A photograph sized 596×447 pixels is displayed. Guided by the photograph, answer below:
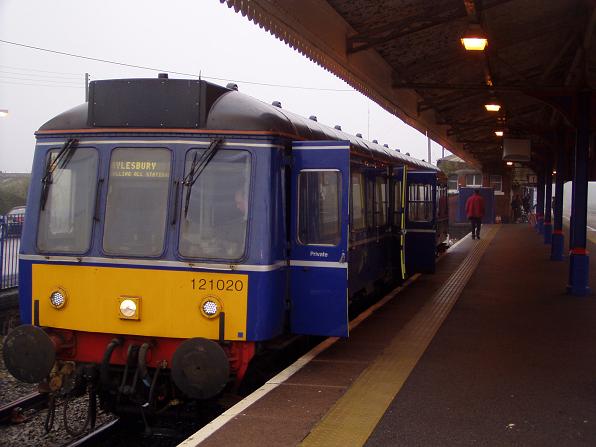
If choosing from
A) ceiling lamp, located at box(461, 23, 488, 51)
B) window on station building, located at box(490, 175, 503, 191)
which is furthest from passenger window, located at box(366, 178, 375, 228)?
window on station building, located at box(490, 175, 503, 191)

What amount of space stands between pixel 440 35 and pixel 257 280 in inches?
254

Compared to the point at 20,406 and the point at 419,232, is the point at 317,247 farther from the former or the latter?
the point at 419,232

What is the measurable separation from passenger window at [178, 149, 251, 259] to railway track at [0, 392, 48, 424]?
2839 millimetres

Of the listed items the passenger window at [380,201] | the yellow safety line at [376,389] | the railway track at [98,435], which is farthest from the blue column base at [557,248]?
the railway track at [98,435]

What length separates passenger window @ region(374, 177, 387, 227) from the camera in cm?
974

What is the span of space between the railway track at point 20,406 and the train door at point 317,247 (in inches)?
121

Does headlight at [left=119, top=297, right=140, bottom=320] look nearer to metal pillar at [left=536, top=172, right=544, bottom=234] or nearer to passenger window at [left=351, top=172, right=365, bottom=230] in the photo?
passenger window at [left=351, top=172, right=365, bottom=230]

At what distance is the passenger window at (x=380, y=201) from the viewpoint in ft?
32.0

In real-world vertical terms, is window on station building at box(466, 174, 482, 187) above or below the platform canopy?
below

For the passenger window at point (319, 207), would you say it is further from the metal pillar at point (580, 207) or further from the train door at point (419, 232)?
the train door at point (419, 232)

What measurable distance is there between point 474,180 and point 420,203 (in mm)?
30028

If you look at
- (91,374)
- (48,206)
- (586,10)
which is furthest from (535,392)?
(586,10)

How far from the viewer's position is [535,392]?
6008mm


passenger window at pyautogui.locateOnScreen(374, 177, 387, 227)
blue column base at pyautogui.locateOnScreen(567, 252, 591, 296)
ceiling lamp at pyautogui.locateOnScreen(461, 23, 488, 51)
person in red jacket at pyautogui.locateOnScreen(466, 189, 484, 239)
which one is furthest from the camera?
person in red jacket at pyautogui.locateOnScreen(466, 189, 484, 239)
